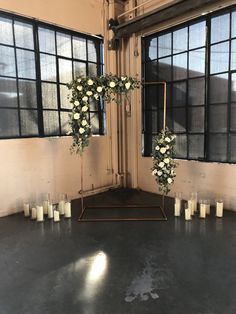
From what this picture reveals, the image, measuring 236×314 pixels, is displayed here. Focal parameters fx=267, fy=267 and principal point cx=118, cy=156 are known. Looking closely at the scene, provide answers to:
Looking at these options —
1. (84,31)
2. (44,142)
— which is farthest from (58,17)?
(44,142)

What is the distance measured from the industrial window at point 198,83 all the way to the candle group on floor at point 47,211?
1.98m

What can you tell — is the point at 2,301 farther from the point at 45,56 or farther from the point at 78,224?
the point at 45,56

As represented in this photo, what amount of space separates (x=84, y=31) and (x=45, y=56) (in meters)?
0.90

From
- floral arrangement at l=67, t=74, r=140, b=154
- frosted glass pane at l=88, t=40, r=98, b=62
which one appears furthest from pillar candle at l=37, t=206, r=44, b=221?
frosted glass pane at l=88, t=40, r=98, b=62

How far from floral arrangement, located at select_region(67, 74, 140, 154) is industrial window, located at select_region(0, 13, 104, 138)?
71cm

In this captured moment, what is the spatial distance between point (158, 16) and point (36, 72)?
78.3 inches

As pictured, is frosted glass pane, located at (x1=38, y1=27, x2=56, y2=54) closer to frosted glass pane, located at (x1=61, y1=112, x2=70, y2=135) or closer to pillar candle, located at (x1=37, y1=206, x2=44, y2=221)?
frosted glass pane, located at (x1=61, y1=112, x2=70, y2=135)

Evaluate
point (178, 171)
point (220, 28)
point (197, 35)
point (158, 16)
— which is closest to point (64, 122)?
point (178, 171)

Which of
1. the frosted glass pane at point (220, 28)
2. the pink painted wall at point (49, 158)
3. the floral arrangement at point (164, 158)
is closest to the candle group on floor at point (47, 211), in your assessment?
the pink painted wall at point (49, 158)

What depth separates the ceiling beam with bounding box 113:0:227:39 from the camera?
11.7ft

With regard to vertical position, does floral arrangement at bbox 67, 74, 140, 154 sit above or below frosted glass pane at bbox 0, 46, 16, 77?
below

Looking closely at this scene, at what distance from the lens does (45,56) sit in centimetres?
396

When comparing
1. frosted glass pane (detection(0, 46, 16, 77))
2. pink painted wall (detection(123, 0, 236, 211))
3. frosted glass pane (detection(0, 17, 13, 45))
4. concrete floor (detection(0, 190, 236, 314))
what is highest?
frosted glass pane (detection(0, 17, 13, 45))

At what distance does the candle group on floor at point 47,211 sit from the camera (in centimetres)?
350
